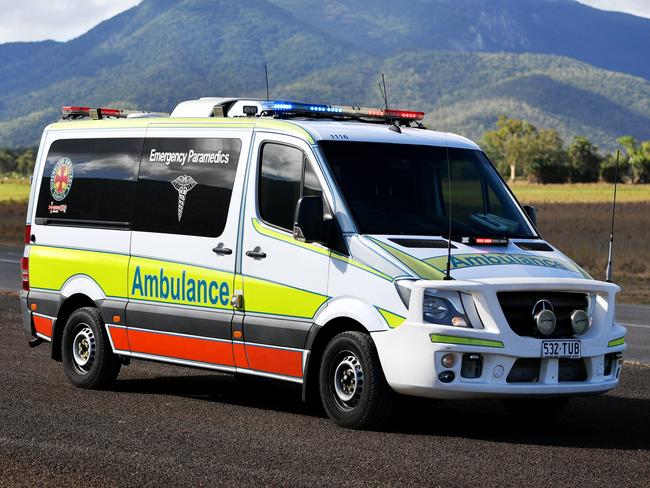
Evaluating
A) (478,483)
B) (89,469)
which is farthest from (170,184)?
(478,483)

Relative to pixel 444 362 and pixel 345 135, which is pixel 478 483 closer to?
pixel 444 362

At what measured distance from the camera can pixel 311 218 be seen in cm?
905

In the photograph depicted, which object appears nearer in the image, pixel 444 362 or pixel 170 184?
pixel 444 362

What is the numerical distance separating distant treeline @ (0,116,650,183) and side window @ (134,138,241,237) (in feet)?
380

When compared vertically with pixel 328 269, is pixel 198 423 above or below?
below

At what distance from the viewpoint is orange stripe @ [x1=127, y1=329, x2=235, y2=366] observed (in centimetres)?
988

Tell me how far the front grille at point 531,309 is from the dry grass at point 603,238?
14.6 m

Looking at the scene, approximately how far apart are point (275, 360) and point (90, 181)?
109 inches

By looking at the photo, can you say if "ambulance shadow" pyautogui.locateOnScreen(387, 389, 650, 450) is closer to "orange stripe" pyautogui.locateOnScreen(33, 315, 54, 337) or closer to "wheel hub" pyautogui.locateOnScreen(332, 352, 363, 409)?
"wheel hub" pyautogui.locateOnScreen(332, 352, 363, 409)

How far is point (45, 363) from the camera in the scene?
1234cm

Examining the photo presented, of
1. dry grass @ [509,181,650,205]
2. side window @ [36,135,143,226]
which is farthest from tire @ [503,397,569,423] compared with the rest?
dry grass @ [509,181,650,205]

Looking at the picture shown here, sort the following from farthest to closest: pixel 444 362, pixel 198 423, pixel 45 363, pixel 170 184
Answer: pixel 45 363 → pixel 170 184 → pixel 198 423 → pixel 444 362

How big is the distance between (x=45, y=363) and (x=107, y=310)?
71.5 inches

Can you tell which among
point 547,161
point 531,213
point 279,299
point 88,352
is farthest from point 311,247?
point 547,161
